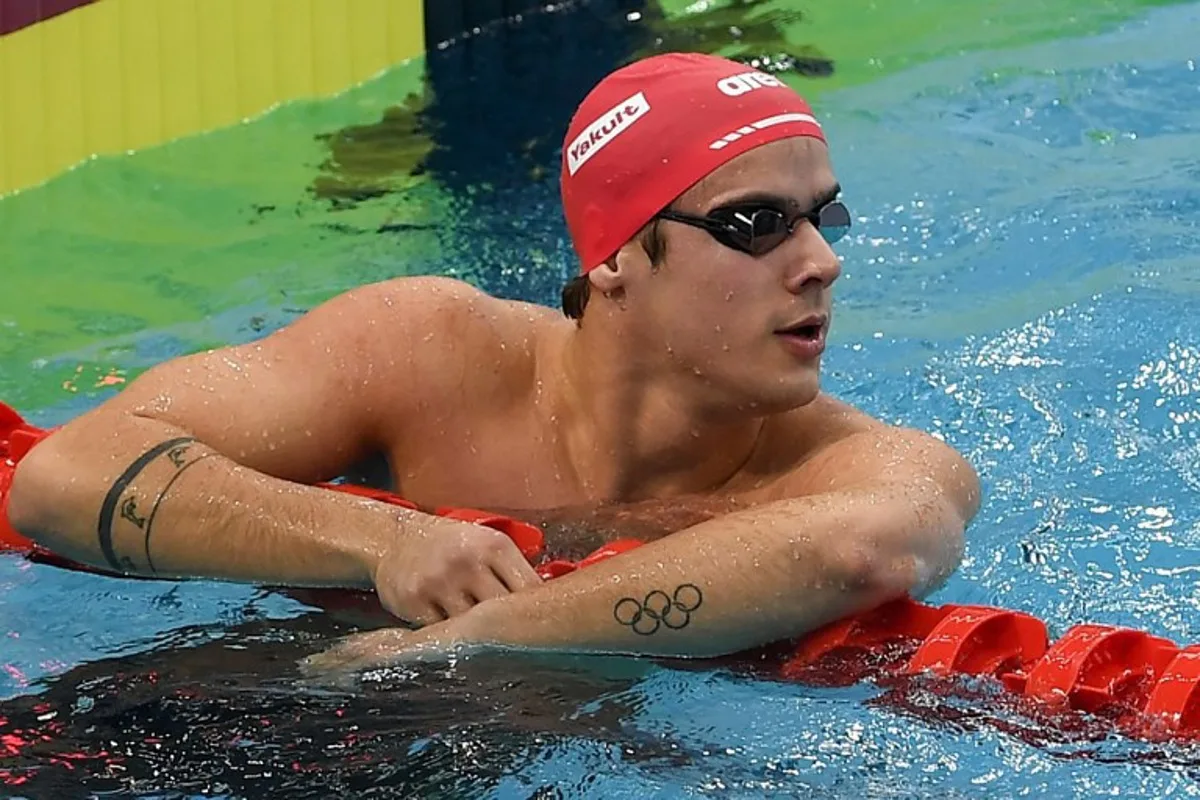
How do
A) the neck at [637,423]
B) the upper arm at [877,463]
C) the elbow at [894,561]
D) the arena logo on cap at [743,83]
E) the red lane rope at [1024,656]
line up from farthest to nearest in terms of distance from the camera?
the neck at [637,423], the arena logo on cap at [743,83], the upper arm at [877,463], the elbow at [894,561], the red lane rope at [1024,656]

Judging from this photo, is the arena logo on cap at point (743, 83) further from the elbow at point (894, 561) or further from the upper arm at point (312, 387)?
the elbow at point (894, 561)

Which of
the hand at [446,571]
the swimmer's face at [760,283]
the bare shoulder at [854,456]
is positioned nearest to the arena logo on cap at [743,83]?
the swimmer's face at [760,283]

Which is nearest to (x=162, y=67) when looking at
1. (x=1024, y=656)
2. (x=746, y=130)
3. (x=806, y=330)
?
(x=746, y=130)

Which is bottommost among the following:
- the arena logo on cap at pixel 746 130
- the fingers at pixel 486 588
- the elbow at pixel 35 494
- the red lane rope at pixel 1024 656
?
the red lane rope at pixel 1024 656

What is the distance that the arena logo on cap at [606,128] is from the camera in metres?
3.25

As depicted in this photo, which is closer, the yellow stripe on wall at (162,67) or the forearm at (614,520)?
the forearm at (614,520)

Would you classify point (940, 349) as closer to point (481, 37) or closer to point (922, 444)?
point (922, 444)

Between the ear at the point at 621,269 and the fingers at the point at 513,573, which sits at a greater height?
the ear at the point at 621,269

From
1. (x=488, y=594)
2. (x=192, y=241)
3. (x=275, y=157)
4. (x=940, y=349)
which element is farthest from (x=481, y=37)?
(x=488, y=594)

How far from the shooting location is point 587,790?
2.65m

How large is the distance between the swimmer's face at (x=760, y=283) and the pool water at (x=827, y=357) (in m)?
0.49

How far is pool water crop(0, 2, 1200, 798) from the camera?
2697 millimetres

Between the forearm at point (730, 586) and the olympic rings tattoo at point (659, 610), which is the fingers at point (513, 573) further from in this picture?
the olympic rings tattoo at point (659, 610)

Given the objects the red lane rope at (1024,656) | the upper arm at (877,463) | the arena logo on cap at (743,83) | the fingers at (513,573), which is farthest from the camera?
the arena logo on cap at (743,83)
